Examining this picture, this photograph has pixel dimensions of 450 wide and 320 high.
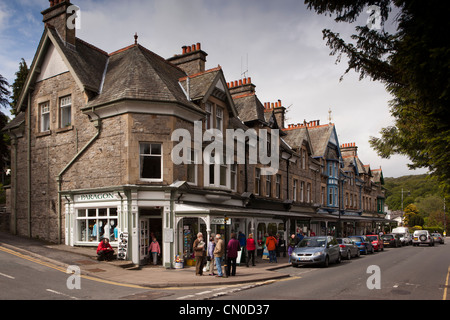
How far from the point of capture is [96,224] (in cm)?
2008

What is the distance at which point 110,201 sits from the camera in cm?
1941

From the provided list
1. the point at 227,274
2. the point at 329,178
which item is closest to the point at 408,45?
the point at 227,274

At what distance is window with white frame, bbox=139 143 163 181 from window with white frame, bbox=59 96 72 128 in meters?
5.46

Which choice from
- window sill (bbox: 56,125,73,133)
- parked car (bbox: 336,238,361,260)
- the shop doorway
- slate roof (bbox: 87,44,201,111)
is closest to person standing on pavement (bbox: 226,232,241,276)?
the shop doorway

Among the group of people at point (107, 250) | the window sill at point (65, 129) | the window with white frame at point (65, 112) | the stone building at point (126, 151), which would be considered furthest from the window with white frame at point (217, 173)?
the window with white frame at point (65, 112)

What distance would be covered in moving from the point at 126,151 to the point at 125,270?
5450 millimetres

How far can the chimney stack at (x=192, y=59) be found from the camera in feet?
86.3

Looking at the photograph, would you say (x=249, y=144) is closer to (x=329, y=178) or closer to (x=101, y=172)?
(x=101, y=172)

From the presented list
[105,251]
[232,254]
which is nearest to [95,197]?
[105,251]

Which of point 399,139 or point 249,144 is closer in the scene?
point 399,139

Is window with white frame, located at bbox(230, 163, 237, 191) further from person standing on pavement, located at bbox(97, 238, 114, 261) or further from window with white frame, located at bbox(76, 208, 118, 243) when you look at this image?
person standing on pavement, located at bbox(97, 238, 114, 261)

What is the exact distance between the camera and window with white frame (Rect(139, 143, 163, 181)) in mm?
19344

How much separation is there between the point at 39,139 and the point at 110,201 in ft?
23.5

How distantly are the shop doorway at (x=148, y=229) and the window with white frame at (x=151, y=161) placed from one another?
1.72 meters
